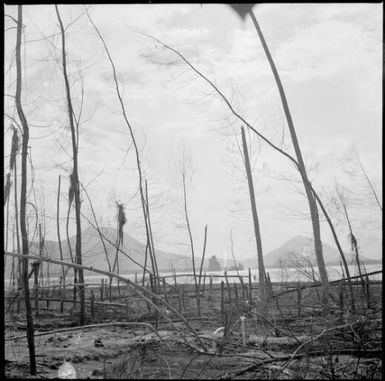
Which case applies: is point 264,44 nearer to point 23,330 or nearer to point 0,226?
point 0,226

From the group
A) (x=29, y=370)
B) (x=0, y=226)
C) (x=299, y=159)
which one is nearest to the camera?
(x=0, y=226)

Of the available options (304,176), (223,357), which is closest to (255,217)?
(304,176)

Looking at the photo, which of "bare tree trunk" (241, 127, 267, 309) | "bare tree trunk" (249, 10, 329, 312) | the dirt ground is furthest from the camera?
"bare tree trunk" (241, 127, 267, 309)

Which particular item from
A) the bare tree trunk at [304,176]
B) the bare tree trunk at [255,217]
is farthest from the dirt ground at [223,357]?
the bare tree trunk at [255,217]

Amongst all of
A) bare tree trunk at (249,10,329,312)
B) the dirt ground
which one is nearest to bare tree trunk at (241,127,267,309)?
bare tree trunk at (249,10,329,312)

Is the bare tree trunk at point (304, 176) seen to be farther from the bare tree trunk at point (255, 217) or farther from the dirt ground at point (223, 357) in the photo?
the dirt ground at point (223, 357)

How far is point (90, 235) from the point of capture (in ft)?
48.6

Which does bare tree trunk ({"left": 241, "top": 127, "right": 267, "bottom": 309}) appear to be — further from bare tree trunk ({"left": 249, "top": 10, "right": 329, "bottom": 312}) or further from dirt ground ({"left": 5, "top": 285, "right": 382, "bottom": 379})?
dirt ground ({"left": 5, "top": 285, "right": 382, "bottom": 379})

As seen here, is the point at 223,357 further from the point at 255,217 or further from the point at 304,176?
the point at 255,217

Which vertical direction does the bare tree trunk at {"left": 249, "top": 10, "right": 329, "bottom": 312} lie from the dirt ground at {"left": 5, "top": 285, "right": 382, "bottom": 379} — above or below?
above

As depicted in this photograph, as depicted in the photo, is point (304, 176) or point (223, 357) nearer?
point (223, 357)

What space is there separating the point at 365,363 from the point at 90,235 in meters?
12.1

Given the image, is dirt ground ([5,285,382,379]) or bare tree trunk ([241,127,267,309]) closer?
dirt ground ([5,285,382,379])

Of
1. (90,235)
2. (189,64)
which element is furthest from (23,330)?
(189,64)
